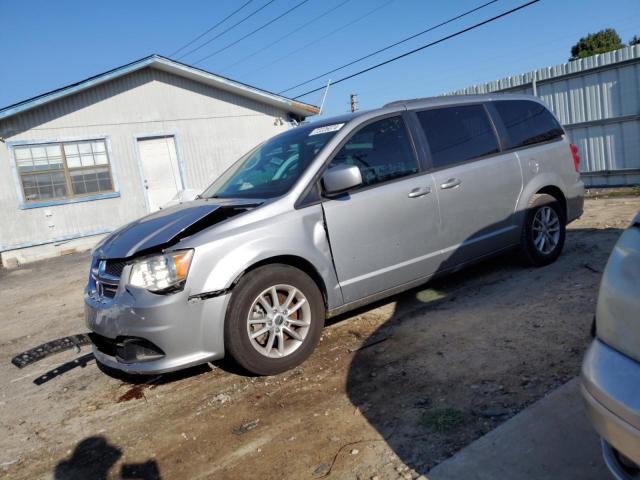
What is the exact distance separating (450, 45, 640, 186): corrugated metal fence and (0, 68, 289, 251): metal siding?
335 inches

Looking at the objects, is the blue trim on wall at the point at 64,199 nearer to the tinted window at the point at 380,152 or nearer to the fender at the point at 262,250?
the tinted window at the point at 380,152

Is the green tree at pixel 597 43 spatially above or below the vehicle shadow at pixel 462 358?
above

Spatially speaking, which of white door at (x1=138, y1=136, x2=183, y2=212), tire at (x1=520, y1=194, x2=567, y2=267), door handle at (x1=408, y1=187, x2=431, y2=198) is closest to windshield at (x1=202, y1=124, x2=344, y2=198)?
door handle at (x1=408, y1=187, x2=431, y2=198)

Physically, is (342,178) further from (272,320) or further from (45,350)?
(45,350)

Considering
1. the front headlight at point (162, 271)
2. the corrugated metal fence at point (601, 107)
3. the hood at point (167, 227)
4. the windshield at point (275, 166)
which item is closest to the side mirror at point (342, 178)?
the windshield at point (275, 166)

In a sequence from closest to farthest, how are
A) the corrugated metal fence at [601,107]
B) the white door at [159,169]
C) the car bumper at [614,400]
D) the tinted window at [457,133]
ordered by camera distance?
the car bumper at [614,400], the tinted window at [457,133], the corrugated metal fence at [601,107], the white door at [159,169]

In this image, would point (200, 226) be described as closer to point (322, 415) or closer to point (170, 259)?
point (170, 259)

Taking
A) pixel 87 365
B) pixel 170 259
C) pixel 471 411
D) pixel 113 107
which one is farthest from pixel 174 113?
pixel 471 411

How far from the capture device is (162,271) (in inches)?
132

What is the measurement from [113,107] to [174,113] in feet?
5.54

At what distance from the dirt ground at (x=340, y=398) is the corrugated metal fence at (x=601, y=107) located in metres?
6.78

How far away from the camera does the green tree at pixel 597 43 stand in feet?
116

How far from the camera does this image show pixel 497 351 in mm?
3516

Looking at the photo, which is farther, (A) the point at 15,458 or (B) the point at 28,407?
(B) the point at 28,407
